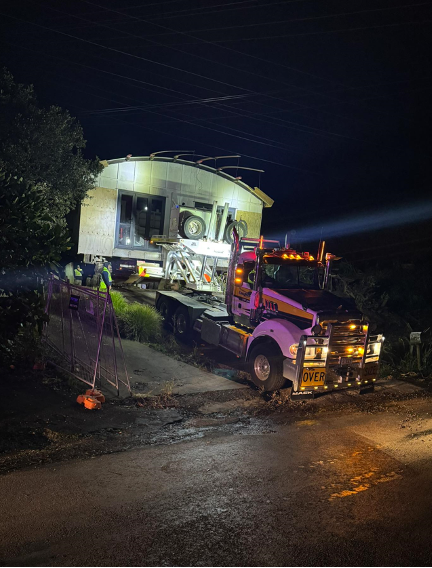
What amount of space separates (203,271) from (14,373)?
9.61 metres

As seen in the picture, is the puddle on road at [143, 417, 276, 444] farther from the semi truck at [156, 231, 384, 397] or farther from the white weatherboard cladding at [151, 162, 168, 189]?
the white weatherboard cladding at [151, 162, 168, 189]

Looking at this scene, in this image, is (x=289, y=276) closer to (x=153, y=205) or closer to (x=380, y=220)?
(x=153, y=205)

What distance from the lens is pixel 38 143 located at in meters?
14.9

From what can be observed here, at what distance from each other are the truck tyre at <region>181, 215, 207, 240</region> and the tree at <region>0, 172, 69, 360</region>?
1427 centimetres

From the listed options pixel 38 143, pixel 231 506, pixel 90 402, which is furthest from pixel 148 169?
pixel 231 506

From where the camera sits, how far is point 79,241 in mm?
20891

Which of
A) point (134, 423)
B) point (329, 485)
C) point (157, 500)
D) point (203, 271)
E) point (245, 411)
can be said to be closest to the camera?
point (157, 500)

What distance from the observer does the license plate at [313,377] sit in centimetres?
930

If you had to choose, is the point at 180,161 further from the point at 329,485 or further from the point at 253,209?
the point at 329,485

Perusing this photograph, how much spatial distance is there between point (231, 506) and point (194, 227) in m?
16.9

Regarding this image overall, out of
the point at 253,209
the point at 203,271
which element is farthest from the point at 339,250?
the point at 203,271

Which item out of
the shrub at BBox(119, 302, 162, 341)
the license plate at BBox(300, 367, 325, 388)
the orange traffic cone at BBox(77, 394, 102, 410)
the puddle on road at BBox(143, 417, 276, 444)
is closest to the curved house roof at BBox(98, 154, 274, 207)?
the shrub at BBox(119, 302, 162, 341)

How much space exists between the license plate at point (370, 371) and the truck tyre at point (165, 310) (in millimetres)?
6528

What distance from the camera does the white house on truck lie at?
21.2 metres
